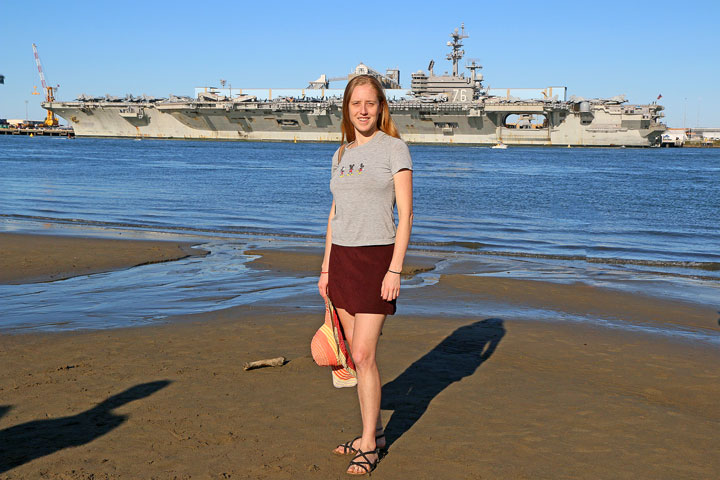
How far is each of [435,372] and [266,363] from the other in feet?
3.92

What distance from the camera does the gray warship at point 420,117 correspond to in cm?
7644

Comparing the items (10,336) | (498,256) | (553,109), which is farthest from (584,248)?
(553,109)

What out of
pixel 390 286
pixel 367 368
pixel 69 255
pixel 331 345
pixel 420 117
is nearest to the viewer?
pixel 390 286

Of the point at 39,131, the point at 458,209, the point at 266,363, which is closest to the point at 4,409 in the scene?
the point at 266,363

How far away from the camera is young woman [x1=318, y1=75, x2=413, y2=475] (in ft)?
9.83

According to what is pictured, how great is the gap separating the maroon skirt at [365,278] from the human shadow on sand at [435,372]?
2.71 ft

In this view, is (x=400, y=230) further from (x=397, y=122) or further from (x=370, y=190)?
(x=397, y=122)

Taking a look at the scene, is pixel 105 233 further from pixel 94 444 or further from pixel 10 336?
pixel 94 444

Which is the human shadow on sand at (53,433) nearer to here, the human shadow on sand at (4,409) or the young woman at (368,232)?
the human shadow on sand at (4,409)

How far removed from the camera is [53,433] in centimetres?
332

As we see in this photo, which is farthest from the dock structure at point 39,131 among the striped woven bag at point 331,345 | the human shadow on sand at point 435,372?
the striped woven bag at point 331,345

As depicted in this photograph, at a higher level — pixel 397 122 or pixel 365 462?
pixel 397 122

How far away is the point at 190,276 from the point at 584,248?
8054 mm

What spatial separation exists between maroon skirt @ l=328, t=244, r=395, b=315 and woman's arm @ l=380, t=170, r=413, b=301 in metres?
0.06
